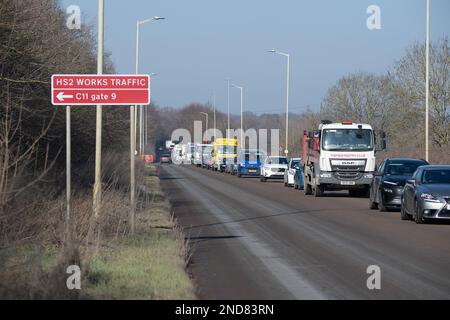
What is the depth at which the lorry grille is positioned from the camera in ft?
118

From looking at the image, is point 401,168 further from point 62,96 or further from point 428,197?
point 62,96

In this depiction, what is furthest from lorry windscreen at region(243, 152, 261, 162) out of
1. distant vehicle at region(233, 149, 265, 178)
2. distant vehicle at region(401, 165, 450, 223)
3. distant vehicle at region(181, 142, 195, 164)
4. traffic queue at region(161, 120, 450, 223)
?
distant vehicle at region(401, 165, 450, 223)

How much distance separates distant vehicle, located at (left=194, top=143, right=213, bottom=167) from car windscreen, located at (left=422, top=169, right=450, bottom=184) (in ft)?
214

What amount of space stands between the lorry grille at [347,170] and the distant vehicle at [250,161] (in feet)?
87.0

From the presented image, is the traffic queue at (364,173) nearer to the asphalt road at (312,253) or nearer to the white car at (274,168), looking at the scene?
the white car at (274,168)

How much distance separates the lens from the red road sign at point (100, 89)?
57.9 ft

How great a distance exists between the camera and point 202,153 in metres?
93.6

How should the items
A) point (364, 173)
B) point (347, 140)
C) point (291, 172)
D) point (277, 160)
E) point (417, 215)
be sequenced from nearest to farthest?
point (417, 215) → point (364, 173) → point (347, 140) → point (291, 172) → point (277, 160)

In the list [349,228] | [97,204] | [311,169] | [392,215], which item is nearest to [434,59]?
[311,169]

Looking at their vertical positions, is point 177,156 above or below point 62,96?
below

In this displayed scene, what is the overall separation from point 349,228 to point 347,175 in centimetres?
1464

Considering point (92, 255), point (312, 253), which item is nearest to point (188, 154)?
point (312, 253)

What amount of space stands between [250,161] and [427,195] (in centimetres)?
4171

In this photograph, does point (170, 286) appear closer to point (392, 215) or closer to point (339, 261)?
point (339, 261)
